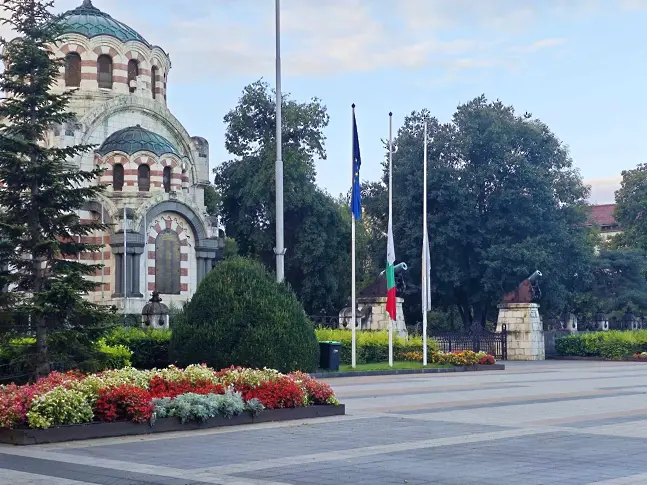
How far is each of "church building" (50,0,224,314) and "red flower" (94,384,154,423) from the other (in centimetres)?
3493

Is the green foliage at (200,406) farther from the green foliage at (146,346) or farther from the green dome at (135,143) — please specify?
the green dome at (135,143)

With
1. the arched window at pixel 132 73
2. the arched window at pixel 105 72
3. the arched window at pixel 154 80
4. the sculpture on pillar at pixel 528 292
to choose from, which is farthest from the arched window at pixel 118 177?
the sculpture on pillar at pixel 528 292

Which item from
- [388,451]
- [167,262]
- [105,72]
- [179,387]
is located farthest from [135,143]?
[388,451]

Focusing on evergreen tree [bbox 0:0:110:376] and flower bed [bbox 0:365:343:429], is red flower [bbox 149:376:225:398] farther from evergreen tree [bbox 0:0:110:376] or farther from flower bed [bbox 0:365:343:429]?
evergreen tree [bbox 0:0:110:376]

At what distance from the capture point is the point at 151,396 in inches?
640

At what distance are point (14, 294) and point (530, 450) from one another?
440 inches

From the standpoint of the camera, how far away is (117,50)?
56781mm

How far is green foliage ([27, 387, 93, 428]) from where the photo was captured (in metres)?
14.4

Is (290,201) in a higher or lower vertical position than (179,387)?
higher

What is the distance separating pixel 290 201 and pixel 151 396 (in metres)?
46.6

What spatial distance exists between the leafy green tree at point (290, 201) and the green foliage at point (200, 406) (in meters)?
44.5

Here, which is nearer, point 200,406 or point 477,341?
point 200,406

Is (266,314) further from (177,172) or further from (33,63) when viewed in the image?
(177,172)

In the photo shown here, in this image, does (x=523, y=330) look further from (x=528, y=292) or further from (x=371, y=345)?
(x=371, y=345)
